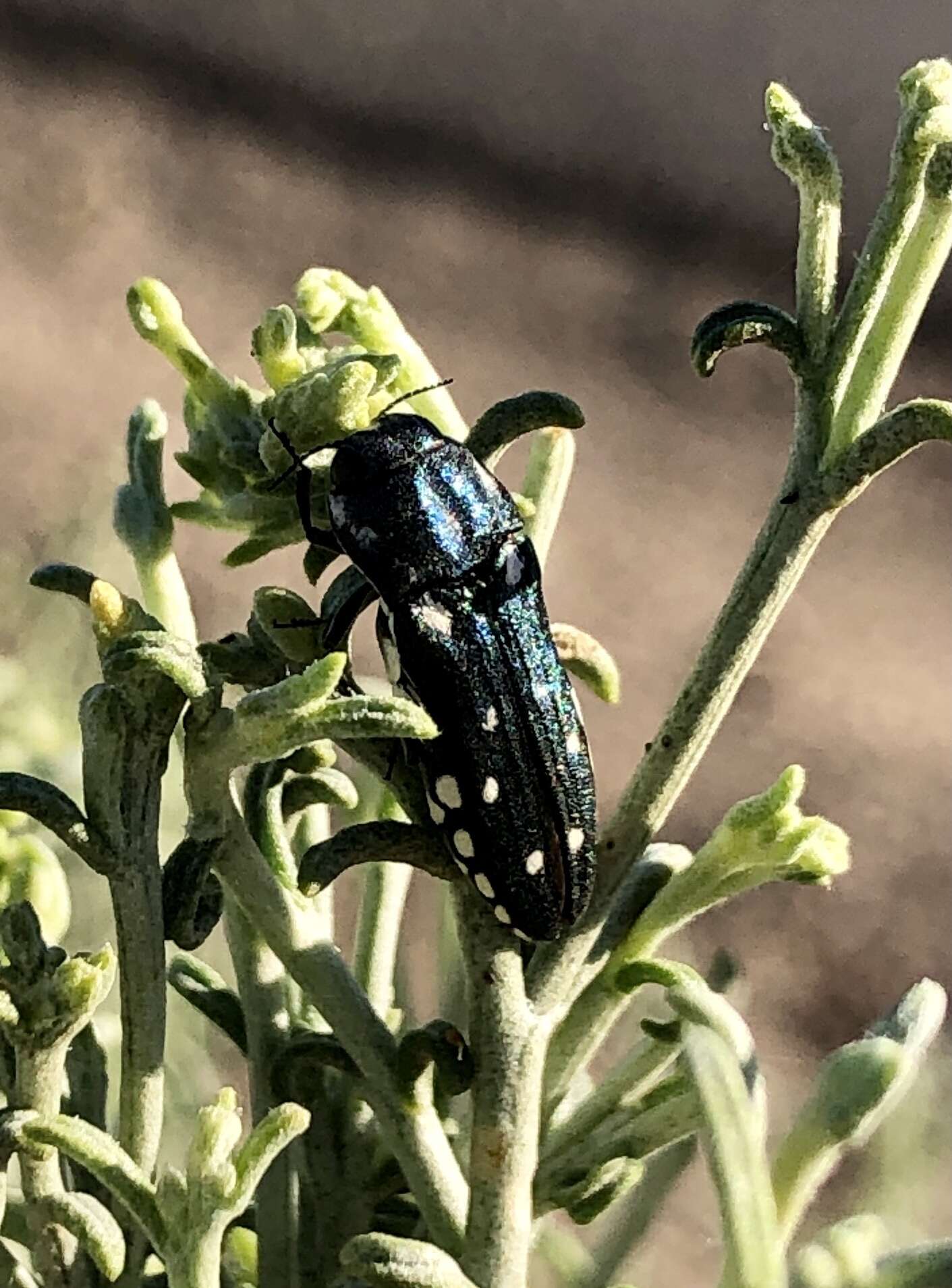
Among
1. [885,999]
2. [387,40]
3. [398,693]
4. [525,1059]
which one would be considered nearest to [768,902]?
[885,999]

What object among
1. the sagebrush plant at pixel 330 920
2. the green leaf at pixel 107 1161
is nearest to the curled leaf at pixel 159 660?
the sagebrush plant at pixel 330 920

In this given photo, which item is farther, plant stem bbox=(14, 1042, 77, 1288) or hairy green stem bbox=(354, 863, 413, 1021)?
hairy green stem bbox=(354, 863, 413, 1021)

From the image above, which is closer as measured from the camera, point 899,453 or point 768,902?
point 899,453

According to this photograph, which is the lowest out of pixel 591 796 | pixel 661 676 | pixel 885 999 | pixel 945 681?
pixel 885 999

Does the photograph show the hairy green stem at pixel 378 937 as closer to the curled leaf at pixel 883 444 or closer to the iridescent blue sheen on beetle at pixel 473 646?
the iridescent blue sheen on beetle at pixel 473 646

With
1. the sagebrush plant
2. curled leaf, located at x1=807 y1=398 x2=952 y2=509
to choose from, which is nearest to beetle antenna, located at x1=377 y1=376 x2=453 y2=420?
the sagebrush plant

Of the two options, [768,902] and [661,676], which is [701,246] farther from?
[768,902]

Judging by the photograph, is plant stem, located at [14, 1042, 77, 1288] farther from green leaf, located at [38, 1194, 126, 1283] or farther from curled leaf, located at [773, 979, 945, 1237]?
curled leaf, located at [773, 979, 945, 1237]
